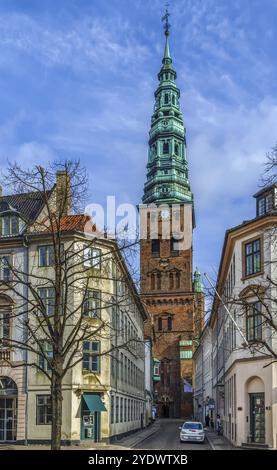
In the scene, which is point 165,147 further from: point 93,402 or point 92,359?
point 93,402

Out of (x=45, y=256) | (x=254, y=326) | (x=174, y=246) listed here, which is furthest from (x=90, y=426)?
(x=174, y=246)

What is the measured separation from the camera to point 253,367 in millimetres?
34719

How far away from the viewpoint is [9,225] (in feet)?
140

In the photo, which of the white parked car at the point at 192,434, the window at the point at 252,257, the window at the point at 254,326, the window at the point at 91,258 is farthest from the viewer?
the white parked car at the point at 192,434

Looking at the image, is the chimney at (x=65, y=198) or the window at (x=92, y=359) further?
the window at (x=92, y=359)

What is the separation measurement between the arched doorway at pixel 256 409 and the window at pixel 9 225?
17.0m

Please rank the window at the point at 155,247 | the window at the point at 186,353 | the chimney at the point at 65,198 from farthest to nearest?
1. the window at the point at 155,247
2. the window at the point at 186,353
3. the chimney at the point at 65,198

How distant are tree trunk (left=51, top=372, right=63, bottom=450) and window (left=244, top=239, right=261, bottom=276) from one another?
15785 mm

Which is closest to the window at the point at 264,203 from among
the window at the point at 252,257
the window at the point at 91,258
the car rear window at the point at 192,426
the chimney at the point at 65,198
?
the window at the point at 252,257

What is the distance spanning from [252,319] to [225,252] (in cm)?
767

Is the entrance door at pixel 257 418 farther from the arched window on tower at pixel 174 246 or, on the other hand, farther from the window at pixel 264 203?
the arched window on tower at pixel 174 246

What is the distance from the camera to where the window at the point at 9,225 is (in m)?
42.4

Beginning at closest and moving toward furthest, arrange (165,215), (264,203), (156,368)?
(264,203) → (165,215) → (156,368)

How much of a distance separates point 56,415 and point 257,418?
53.1ft
